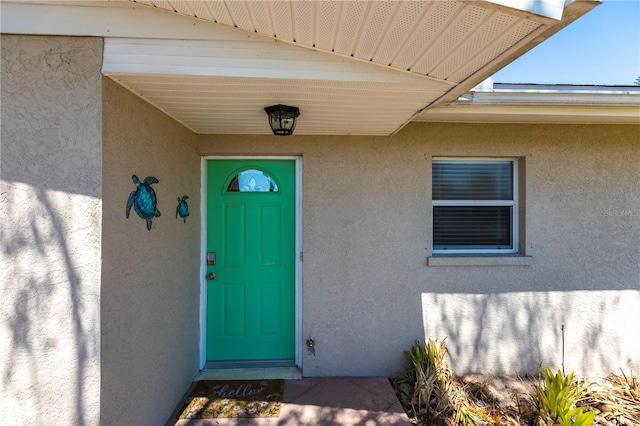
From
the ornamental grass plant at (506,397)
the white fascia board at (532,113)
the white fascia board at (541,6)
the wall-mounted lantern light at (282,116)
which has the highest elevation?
the white fascia board at (532,113)

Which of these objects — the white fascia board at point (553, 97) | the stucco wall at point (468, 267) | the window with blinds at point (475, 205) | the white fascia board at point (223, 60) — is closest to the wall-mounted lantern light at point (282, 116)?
the white fascia board at point (223, 60)

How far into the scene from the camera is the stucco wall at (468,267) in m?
3.51

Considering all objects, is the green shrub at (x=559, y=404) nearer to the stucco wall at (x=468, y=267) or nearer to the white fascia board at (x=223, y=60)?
the stucco wall at (x=468, y=267)

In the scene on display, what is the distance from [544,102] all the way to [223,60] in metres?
2.93

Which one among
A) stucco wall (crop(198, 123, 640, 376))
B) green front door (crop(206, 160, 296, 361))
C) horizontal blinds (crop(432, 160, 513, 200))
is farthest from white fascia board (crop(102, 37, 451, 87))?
horizontal blinds (crop(432, 160, 513, 200))

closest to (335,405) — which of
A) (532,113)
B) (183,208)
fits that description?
(183,208)

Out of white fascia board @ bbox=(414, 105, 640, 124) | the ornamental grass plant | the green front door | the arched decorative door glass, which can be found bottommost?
the ornamental grass plant

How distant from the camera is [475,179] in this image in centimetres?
371

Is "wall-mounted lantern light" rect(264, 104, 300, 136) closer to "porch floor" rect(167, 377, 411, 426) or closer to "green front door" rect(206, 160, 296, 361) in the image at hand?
"green front door" rect(206, 160, 296, 361)

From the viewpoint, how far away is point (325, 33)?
1.80 metres

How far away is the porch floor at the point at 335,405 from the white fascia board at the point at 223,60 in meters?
2.94

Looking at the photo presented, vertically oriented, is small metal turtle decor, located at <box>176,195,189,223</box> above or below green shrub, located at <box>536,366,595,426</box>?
above

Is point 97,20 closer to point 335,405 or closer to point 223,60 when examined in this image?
point 223,60

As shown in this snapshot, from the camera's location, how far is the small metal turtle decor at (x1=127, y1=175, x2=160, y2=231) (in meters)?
2.30
